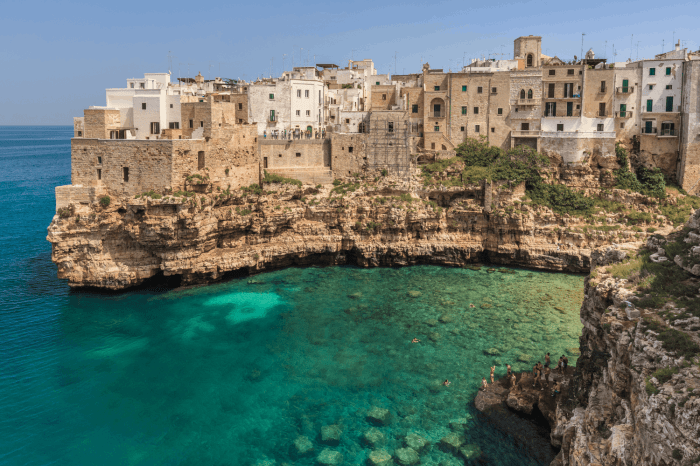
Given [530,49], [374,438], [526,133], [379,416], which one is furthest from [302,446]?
[530,49]

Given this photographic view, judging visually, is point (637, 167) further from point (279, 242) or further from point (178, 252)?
point (178, 252)

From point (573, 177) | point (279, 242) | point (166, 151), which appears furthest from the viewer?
point (573, 177)

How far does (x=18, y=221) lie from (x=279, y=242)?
32.2 m

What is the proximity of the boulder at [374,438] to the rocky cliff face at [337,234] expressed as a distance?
18802mm

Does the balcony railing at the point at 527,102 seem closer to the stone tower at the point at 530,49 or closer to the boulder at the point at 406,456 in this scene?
the stone tower at the point at 530,49

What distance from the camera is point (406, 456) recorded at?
1806cm

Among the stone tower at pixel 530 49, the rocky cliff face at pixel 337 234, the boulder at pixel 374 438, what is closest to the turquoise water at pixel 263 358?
the boulder at pixel 374 438

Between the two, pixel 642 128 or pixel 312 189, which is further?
pixel 642 128

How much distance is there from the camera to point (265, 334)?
27812 mm

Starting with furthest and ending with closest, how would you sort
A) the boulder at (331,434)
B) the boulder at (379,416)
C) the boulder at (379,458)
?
the boulder at (379,416)
the boulder at (331,434)
the boulder at (379,458)

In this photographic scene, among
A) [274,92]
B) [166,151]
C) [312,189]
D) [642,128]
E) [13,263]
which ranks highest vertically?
[274,92]

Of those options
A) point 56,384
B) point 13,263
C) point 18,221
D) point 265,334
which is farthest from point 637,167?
point 18,221

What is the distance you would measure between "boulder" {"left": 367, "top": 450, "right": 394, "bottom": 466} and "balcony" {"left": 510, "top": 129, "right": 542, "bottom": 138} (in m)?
32.6

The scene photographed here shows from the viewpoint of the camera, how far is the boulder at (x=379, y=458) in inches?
701
